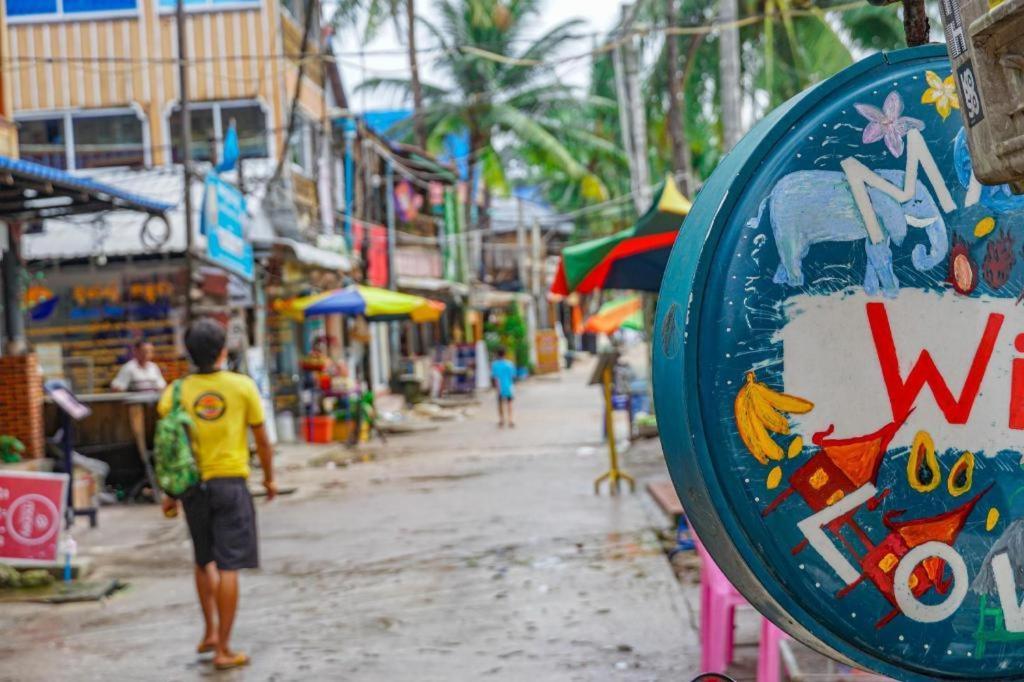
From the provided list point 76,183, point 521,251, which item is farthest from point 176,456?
point 521,251

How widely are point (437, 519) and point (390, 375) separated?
21158 millimetres

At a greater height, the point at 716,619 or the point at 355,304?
the point at 355,304

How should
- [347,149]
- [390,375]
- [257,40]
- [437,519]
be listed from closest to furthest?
1. [437,519]
2. [257,40]
3. [347,149]
4. [390,375]

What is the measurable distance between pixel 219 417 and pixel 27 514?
113 inches

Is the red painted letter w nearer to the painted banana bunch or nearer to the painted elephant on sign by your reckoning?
the painted elephant on sign

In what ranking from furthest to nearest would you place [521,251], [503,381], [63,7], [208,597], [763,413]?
1. [521,251]
2. [503,381]
3. [63,7]
4. [208,597]
5. [763,413]

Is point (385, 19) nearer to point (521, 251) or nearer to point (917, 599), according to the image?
point (521, 251)

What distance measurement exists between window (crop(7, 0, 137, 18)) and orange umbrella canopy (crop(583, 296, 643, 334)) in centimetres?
959

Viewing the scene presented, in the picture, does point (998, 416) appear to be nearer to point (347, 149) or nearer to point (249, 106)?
point (249, 106)

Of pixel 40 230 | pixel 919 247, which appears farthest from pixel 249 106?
pixel 919 247

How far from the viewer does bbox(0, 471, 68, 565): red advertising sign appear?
27.5 feet

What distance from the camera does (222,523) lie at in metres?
6.27

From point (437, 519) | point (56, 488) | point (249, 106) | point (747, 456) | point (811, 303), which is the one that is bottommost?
point (437, 519)

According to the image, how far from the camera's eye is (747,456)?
247 centimetres
